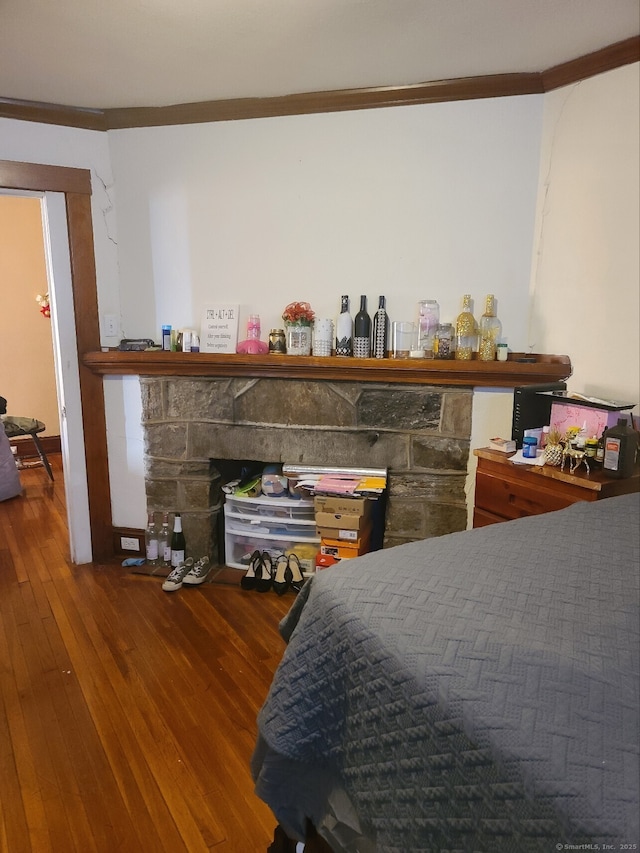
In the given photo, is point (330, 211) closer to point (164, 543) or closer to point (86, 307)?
point (86, 307)

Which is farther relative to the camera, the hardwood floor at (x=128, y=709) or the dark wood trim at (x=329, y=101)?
the dark wood trim at (x=329, y=101)

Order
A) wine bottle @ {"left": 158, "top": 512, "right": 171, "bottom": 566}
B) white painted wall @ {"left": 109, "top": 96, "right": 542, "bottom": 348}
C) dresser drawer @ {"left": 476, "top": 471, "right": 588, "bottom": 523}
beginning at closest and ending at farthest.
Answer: dresser drawer @ {"left": 476, "top": 471, "right": 588, "bottom": 523} → white painted wall @ {"left": 109, "top": 96, "right": 542, "bottom": 348} → wine bottle @ {"left": 158, "top": 512, "right": 171, "bottom": 566}

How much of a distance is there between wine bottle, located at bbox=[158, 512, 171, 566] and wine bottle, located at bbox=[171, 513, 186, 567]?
4 centimetres

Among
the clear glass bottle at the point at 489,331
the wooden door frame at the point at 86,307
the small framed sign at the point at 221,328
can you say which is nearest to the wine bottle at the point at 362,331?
the clear glass bottle at the point at 489,331

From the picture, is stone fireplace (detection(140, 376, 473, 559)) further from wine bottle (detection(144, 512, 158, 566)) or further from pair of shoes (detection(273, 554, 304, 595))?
pair of shoes (detection(273, 554, 304, 595))

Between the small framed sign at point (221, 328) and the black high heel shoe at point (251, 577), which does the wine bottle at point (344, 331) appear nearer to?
the small framed sign at point (221, 328)

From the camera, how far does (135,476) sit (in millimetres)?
2889

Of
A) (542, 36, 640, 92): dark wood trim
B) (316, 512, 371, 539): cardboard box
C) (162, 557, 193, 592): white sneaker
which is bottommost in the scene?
(162, 557, 193, 592): white sneaker

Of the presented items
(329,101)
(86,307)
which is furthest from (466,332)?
(86,307)

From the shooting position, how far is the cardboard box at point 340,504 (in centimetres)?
251

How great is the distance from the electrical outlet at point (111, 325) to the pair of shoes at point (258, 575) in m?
1.27

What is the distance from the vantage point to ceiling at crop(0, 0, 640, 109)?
1714 millimetres

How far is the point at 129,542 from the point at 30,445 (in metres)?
2.43

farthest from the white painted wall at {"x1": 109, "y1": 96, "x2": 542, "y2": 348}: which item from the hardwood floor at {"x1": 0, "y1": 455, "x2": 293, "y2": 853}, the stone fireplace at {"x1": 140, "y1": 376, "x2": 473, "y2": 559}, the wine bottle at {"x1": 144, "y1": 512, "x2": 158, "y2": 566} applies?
the hardwood floor at {"x1": 0, "y1": 455, "x2": 293, "y2": 853}
